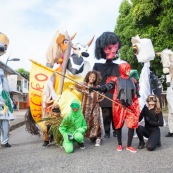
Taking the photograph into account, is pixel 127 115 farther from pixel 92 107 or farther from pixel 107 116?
pixel 107 116

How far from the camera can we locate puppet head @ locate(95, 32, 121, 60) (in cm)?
702

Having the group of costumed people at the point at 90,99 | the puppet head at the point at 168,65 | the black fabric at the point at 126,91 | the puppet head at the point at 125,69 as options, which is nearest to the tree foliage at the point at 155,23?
the puppet head at the point at 168,65

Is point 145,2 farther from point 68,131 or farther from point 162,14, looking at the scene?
point 68,131

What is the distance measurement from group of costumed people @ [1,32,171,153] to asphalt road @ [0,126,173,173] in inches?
8.2

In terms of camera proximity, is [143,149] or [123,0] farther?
[123,0]

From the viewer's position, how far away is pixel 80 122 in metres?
5.54

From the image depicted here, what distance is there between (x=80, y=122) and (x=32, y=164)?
1.41 metres

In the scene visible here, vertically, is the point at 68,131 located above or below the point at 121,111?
below

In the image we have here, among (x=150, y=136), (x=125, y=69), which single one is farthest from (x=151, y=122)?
(x=125, y=69)

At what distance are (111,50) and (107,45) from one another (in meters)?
0.15

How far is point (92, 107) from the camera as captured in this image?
6062 mm

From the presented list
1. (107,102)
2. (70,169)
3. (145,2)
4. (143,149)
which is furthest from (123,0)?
(70,169)

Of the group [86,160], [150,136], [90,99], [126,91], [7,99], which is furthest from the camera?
[7,99]

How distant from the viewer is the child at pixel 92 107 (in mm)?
5934
